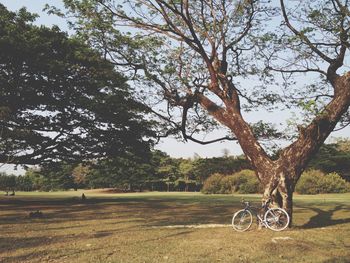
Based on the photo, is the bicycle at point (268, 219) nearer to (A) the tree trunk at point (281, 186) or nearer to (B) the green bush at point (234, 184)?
(A) the tree trunk at point (281, 186)

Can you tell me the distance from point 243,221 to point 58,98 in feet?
49.2

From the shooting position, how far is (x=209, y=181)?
134 feet

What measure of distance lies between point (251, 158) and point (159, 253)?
5774 mm

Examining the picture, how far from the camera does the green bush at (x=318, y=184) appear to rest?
36656 mm

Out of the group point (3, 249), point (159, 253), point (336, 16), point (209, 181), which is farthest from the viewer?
point (209, 181)

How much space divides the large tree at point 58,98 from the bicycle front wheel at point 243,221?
383 inches

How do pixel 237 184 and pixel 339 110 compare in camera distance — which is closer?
pixel 339 110

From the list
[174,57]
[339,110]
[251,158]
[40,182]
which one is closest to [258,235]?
[251,158]

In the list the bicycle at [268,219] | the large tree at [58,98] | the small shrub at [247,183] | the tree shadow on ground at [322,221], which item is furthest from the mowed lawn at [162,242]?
the small shrub at [247,183]

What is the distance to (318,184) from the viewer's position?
36750 mm

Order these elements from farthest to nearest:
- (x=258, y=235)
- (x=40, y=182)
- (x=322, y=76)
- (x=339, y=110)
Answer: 1. (x=40, y=182)
2. (x=322, y=76)
3. (x=339, y=110)
4. (x=258, y=235)

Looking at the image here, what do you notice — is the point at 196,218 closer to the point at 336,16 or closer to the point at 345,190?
the point at 336,16

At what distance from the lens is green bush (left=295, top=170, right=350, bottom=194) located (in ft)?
120

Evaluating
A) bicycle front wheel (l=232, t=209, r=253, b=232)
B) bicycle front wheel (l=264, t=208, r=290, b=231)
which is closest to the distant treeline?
bicycle front wheel (l=232, t=209, r=253, b=232)
